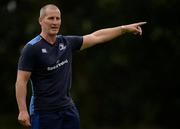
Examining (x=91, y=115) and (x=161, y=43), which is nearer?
(x=161, y=43)

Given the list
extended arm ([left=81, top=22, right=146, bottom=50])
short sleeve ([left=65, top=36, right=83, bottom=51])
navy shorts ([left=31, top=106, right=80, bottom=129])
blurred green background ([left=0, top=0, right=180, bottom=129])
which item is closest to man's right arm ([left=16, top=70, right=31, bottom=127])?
navy shorts ([left=31, top=106, right=80, bottom=129])

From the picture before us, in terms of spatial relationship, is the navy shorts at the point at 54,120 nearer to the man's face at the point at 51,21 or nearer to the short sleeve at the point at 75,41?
the short sleeve at the point at 75,41

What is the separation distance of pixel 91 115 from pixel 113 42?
2324mm

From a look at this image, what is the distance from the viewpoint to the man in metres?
7.46

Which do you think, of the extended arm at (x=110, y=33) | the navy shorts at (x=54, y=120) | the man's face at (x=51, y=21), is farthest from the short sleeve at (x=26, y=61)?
the extended arm at (x=110, y=33)

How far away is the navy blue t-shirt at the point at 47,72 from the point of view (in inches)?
294

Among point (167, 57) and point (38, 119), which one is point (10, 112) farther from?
point (38, 119)

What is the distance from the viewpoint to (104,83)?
68.0 feet

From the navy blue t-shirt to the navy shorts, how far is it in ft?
0.20

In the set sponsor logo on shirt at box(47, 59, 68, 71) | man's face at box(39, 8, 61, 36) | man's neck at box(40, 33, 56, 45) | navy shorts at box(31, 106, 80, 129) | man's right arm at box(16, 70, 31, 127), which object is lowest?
navy shorts at box(31, 106, 80, 129)

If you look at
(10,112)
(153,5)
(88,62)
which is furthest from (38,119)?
(10,112)

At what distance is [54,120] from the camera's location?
7.63 metres

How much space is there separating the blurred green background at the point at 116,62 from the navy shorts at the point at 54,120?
11015 millimetres

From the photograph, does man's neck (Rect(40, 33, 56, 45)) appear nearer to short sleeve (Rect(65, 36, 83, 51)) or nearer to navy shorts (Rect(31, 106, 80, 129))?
short sleeve (Rect(65, 36, 83, 51))
